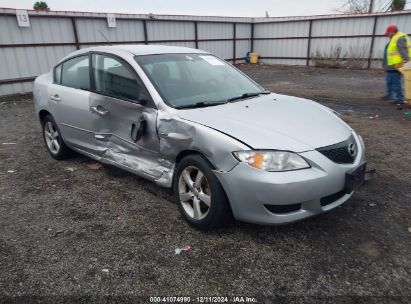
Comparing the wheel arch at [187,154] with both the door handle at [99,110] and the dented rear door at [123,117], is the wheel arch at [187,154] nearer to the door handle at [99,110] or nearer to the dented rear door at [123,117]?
the dented rear door at [123,117]

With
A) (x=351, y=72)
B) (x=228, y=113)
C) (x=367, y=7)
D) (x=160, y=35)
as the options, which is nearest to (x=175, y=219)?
(x=228, y=113)

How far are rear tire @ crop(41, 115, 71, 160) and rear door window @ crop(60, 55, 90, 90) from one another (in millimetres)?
664

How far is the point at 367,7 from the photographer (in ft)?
92.5

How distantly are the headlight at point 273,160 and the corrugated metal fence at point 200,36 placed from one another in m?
11.1

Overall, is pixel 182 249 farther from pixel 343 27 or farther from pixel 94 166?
pixel 343 27

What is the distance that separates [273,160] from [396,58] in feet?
23.3

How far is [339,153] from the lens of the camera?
278 centimetres

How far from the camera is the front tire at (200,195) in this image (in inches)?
108

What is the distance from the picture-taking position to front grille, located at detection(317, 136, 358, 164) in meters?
2.69

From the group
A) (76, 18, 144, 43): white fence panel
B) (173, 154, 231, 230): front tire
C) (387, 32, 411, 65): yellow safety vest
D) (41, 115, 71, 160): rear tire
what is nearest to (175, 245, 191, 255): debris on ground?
(173, 154, 231, 230): front tire

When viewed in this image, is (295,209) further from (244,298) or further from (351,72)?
(351,72)

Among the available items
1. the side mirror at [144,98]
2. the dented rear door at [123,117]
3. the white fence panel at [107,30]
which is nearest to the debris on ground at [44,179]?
the dented rear door at [123,117]

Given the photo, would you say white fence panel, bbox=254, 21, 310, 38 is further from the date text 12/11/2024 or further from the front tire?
the date text 12/11/2024

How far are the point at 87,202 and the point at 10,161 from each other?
2.22 meters
